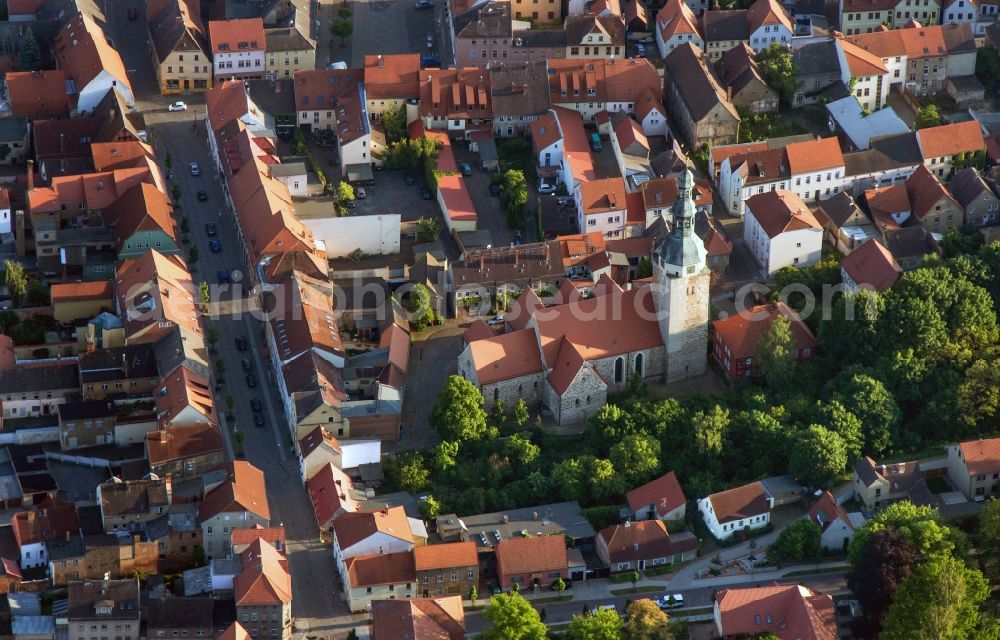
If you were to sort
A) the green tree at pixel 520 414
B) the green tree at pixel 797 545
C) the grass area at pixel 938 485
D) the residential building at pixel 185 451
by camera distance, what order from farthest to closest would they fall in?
1. the green tree at pixel 520 414
2. the residential building at pixel 185 451
3. the grass area at pixel 938 485
4. the green tree at pixel 797 545

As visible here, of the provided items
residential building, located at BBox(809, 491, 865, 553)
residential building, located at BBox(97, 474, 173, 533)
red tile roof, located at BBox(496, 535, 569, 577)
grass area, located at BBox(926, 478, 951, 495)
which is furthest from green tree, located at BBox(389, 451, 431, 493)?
grass area, located at BBox(926, 478, 951, 495)

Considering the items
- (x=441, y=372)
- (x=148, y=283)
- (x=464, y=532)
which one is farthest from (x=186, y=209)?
(x=464, y=532)

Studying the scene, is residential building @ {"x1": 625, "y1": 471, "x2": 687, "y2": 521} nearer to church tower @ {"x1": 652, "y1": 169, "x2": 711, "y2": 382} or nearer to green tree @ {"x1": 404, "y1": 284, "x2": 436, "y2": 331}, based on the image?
church tower @ {"x1": 652, "y1": 169, "x2": 711, "y2": 382}

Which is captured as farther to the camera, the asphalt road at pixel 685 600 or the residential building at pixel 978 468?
the residential building at pixel 978 468

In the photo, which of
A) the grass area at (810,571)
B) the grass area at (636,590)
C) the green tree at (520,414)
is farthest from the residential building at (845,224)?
the grass area at (636,590)

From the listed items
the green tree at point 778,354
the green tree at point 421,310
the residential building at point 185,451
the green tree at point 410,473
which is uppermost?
the green tree at point 421,310

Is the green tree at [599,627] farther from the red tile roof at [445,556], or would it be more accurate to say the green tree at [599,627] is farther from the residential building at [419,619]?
the red tile roof at [445,556]
